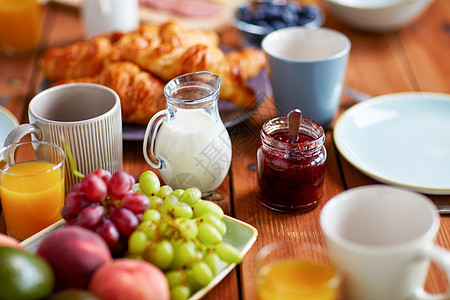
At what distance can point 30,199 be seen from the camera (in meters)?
0.94

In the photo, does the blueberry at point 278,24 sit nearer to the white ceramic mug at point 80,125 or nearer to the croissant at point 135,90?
the croissant at point 135,90

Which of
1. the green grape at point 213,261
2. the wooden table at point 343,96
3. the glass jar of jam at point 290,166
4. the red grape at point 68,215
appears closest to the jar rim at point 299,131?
the glass jar of jam at point 290,166

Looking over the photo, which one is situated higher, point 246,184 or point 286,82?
point 286,82

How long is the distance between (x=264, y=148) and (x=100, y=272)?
40 centimetres

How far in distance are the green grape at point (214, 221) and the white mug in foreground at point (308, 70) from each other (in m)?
0.45

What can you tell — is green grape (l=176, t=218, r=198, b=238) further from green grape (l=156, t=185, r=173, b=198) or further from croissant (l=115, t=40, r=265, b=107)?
croissant (l=115, t=40, r=265, b=107)

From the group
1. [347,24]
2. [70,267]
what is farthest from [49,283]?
[347,24]

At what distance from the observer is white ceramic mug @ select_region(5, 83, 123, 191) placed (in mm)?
992

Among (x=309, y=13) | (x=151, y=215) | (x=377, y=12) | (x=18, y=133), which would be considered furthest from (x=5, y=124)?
(x=377, y=12)

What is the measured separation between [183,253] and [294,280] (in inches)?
6.5

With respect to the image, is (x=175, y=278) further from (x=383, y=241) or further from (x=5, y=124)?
(x=5, y=124)

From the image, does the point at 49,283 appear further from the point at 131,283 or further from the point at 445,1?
the point at 445,1

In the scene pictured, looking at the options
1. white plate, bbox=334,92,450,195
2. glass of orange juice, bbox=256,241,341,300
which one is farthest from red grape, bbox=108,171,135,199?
white plate, bbox=334,92,450,195

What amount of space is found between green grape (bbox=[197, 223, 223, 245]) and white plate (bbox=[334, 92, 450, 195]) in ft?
1.28
